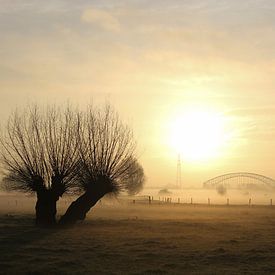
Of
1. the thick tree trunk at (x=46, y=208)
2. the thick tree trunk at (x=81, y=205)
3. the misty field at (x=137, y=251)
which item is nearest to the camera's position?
the misty field at (x=137, y=251)

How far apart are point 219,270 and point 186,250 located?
4.96 m

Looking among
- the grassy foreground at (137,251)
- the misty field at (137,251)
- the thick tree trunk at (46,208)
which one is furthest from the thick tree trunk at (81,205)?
the misty field at (137,251)

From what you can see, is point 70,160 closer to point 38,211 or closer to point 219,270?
point 38,211

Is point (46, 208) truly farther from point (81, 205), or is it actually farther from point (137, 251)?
point (137, 251)

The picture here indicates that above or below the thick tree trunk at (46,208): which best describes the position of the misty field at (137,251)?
below

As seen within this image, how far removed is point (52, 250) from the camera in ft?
72.9

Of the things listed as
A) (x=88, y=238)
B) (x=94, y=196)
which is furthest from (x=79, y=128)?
(x=88, y=238)

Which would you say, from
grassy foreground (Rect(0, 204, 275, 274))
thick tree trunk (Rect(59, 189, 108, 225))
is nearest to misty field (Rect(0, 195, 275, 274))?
grassy foreground (Rect(0, 204, 275, 274))

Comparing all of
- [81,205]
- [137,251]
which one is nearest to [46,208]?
[81,205]

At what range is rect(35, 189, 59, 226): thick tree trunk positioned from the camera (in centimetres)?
3747

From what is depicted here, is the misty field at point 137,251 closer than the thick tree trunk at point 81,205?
Yes

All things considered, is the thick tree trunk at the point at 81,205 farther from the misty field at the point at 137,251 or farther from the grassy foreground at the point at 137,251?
the misty field at the point at 137,251

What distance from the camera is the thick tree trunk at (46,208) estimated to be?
1475 inches

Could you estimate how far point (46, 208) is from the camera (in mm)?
37781
